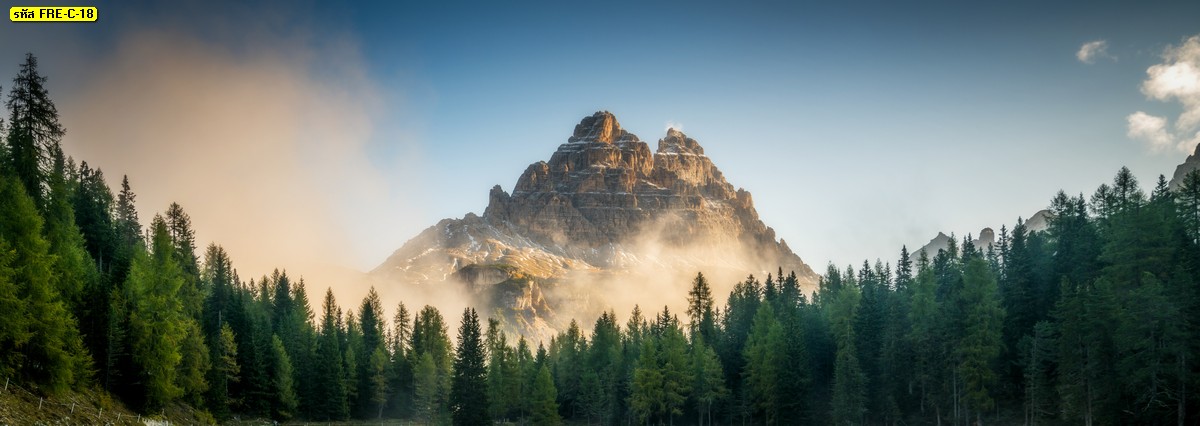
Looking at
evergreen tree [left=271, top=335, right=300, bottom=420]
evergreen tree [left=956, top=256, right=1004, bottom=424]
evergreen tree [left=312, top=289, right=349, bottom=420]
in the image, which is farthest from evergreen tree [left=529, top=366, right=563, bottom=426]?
evergreen tree [left=956, top=256, right=1004, bottom=424]

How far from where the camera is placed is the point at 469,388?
8500cm

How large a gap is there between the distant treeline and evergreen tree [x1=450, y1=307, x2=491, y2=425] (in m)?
0.24

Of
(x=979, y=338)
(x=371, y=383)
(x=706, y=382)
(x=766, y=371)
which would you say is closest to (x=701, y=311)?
(x=706, y=382)

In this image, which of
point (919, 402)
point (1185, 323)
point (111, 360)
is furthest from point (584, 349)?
point (1185, 323)

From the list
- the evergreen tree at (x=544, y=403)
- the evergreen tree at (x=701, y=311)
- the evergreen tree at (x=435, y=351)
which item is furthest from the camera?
the evergreen tree at (x=701, y=311)

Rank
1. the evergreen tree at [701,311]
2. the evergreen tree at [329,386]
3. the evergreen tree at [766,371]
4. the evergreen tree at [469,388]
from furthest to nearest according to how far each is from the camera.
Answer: the evergreen tree at [701,311] < the evergreen tree at [329,386] < the evergreen tree at [766,371] < the evergreen tree at [469,388]

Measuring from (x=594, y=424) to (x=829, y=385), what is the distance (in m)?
33.5

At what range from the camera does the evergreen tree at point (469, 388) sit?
Result: 276 feet

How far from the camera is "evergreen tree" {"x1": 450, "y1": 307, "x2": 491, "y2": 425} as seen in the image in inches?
3314

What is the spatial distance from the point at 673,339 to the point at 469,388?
26.2 m

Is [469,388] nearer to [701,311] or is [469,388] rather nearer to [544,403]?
[544,403]

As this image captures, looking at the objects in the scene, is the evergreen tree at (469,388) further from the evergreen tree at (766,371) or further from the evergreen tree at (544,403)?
the evergreen tree at (766,371)

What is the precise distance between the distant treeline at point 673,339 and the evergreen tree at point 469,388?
0.24 meters

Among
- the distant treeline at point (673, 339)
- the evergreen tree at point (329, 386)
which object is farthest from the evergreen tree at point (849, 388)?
the evergreen tree at point (329, 386)
